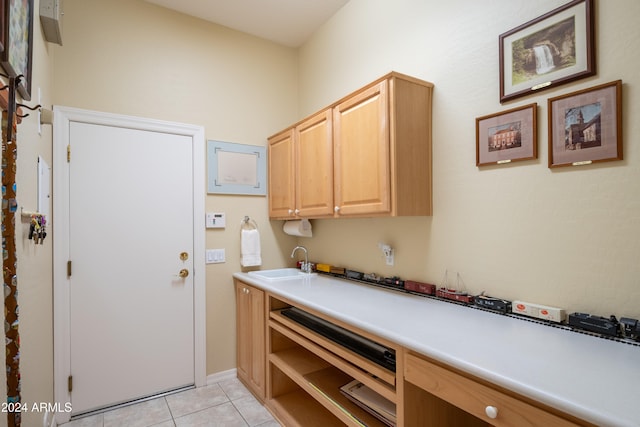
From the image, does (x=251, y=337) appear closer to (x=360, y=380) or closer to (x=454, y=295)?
(x=360, y=380)

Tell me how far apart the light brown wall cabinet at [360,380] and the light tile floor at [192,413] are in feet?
0.37

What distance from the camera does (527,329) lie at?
1315 millimetres

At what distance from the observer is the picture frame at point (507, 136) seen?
4.77 ft

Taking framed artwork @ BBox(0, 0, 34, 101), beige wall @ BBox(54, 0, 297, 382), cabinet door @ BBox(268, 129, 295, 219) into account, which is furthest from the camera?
cabinet door @ BBox(268, 129, 295, 219)

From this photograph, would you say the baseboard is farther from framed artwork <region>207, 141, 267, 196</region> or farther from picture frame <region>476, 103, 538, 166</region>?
picture frame <region>476, 103, 538, 166</region>

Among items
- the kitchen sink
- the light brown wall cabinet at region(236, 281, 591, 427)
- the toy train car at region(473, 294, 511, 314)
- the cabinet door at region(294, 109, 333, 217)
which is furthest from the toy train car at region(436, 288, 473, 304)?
the kitchen sink

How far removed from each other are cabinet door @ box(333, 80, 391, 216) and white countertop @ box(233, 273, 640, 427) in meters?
0.58

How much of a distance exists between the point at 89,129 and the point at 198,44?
113 cm

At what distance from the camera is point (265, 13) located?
8.87ft

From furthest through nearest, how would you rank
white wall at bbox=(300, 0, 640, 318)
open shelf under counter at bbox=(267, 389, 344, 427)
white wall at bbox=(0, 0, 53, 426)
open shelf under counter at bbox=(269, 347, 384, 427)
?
open shelf under counter at bbox=(267, 389, 344, 427)
open shelf under counter at bbox=(269, 347, 384, 427)
white wall at bbox=(300, 0, 640, 318)
white wall at bbox=(0, 0, 53, 426)

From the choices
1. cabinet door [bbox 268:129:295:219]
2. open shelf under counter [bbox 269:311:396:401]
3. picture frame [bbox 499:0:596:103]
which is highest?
picture frame [bbox 499:0:596:103]

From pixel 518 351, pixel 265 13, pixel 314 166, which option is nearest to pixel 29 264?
pixel 314 166

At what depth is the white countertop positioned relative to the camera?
2.65 feet

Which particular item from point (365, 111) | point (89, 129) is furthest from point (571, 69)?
point (89, 129)
